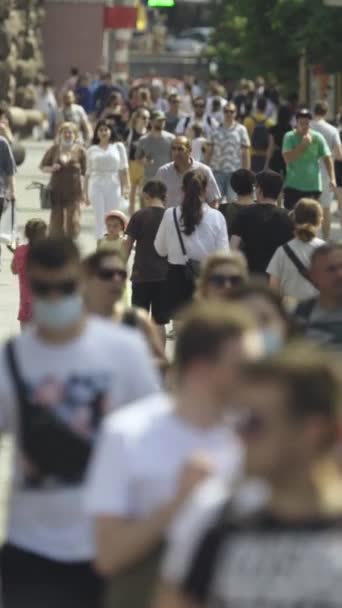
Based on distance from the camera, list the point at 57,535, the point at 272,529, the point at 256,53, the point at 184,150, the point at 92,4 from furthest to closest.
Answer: the point at 92,4
the point at 256,53
the point at 184,150
the point at 57,535
the point at 272,529

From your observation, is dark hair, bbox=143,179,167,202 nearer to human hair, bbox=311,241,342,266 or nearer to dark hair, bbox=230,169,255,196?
dark hair, bbox=230,169,255,196

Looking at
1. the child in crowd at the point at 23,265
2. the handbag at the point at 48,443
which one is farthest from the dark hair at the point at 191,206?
the handbag at the point at 48,443

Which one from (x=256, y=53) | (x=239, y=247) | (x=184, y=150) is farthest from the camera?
(x=256, y=53)

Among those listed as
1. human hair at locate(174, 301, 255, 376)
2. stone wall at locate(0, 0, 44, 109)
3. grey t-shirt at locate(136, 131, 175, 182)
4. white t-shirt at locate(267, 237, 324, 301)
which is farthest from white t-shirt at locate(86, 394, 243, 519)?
stone wall at locate(0, 0, 44, 109)

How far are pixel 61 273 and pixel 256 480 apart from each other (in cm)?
218

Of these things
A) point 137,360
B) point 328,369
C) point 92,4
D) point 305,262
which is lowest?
point 92,4

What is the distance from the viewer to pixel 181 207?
13914mm

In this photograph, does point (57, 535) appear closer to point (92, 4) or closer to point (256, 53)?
point (256, 53)

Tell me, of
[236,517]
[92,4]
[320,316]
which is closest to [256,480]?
[236,517]

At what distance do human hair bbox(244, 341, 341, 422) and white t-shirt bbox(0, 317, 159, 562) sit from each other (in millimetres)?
1751

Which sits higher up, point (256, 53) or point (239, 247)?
point (239, 247)

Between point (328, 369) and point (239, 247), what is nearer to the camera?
point (328, 369)

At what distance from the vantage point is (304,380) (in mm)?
4336

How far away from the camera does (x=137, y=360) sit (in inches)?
245
